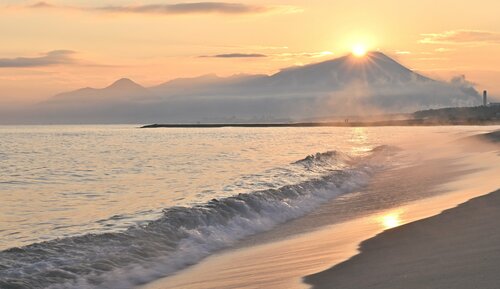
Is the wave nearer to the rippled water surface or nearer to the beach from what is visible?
the beach

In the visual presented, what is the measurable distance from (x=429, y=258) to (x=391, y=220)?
522 cm

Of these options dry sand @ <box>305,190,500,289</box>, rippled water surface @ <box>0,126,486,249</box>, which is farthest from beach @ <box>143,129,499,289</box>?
rippled water surface @ <box>0,126,486,249</box>

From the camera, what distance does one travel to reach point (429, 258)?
8.92m

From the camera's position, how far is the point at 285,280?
8961 millimetres

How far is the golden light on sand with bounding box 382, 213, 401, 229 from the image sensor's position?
1315 centimetres

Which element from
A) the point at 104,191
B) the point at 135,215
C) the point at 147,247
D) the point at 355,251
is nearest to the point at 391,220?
the point at 355,251

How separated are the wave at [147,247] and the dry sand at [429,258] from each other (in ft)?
10.3

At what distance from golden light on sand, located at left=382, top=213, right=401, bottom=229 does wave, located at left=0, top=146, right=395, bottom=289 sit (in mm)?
2705

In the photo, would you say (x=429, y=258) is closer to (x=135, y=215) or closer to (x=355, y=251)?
(x=355, y=251)

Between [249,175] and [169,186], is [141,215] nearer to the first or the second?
[169,186]

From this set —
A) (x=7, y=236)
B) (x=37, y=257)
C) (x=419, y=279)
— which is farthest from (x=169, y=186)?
(x=419, y=279)

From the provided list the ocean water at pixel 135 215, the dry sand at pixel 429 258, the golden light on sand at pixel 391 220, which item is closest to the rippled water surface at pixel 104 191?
the ocean water at pixel 135 215

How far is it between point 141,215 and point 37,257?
5.48 meters

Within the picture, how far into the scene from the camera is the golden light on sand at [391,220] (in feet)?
43.1
